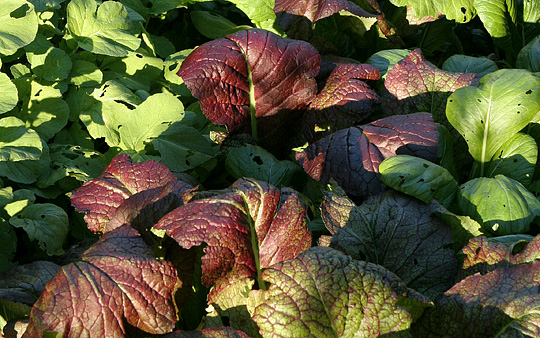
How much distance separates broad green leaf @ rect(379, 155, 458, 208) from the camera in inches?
63.4

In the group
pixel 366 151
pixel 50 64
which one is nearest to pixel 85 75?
pixel 50 64

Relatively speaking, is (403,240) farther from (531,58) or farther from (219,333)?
(531,58)

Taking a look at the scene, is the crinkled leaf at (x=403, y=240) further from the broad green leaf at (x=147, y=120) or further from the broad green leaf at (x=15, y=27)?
the broad green leaf at (x=15, y=27)

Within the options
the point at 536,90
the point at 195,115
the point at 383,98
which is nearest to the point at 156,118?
the point at 195,115

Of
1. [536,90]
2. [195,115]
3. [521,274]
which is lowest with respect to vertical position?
[195,115]

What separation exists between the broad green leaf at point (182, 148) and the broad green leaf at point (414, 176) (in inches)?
27.2

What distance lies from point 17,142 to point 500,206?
4.87ft

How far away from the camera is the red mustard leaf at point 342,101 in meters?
2.06

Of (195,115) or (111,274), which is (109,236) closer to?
(111,274)

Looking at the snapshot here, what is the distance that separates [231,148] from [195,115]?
33 cm

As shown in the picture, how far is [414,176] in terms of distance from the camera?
63.4 inches

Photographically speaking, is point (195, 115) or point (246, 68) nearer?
point (246, 68)

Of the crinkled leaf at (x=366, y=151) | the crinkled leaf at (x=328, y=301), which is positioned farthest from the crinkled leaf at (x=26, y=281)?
the crinkled leaf at (x=366, y=151)

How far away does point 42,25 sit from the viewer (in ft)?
7.70
